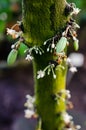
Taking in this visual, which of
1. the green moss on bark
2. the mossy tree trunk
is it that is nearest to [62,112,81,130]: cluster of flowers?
the mossy tree trunk

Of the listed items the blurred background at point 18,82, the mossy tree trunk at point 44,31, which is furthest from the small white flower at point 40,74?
the blurred background at point 18,82

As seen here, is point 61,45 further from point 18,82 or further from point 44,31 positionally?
point 18,82

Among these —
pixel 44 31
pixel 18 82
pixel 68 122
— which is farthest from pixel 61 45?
pixel 18 82

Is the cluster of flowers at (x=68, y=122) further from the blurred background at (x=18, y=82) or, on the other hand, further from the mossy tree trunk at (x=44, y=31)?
the blurred background at (x=18, y=82)

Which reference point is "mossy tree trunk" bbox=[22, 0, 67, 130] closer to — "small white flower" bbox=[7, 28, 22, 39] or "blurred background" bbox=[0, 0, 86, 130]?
"small white flower" bbox=[7, 28, 22, 39]

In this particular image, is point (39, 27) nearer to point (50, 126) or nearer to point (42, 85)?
point (42, 85)

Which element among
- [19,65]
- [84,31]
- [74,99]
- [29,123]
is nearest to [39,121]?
[29,123]
